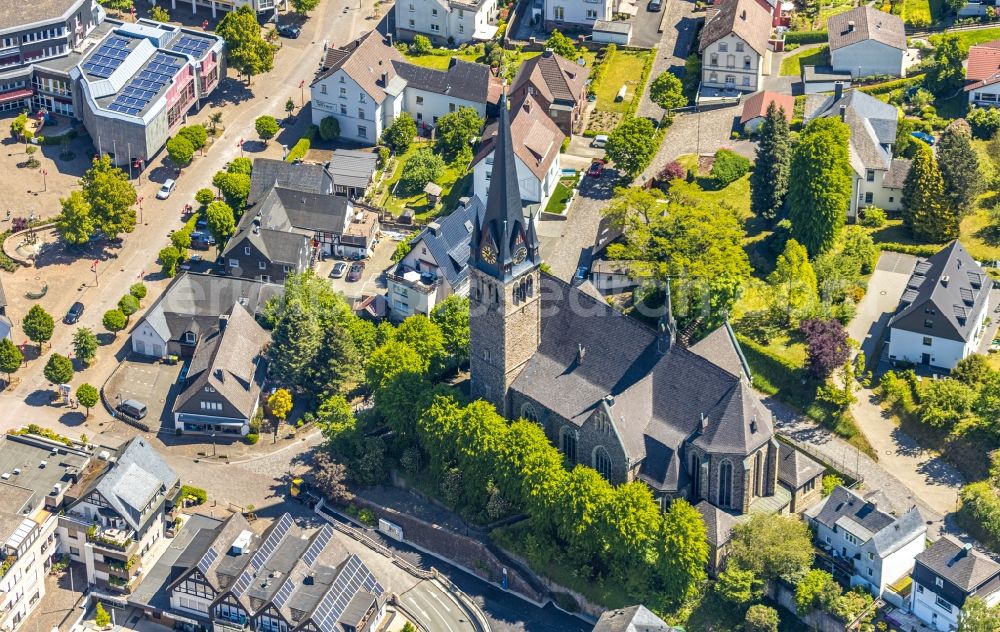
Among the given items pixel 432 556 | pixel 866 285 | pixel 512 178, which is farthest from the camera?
pixel 866 285

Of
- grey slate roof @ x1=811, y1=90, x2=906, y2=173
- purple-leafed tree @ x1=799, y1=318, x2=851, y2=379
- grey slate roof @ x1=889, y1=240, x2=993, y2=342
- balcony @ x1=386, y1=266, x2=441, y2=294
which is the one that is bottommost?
balcony @ x1=386, y1=266, x2=441, y2=294

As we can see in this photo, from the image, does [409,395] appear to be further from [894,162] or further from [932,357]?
[894,162]

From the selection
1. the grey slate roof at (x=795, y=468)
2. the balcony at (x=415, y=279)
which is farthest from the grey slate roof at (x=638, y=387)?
the balcony at (x=415, y=279)

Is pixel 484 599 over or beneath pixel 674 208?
beneath

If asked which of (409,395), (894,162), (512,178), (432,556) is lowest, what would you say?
(432,556)

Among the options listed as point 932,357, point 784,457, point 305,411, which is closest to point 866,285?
point 932,357

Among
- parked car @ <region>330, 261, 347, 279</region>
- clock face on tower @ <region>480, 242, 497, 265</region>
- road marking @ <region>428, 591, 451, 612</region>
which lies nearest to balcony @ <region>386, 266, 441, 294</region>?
parked car @ <region>330, 261, 347, 279</region>

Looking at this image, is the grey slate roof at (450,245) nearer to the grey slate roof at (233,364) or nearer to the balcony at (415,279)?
the balcony at (415,279)

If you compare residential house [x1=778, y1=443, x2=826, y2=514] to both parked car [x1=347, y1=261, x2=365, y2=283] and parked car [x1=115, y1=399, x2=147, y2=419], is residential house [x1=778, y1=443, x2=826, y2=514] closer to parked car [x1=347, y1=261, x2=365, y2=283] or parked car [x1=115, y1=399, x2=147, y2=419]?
parked car [x1=347, y1=261, x2=365, y2=283]
